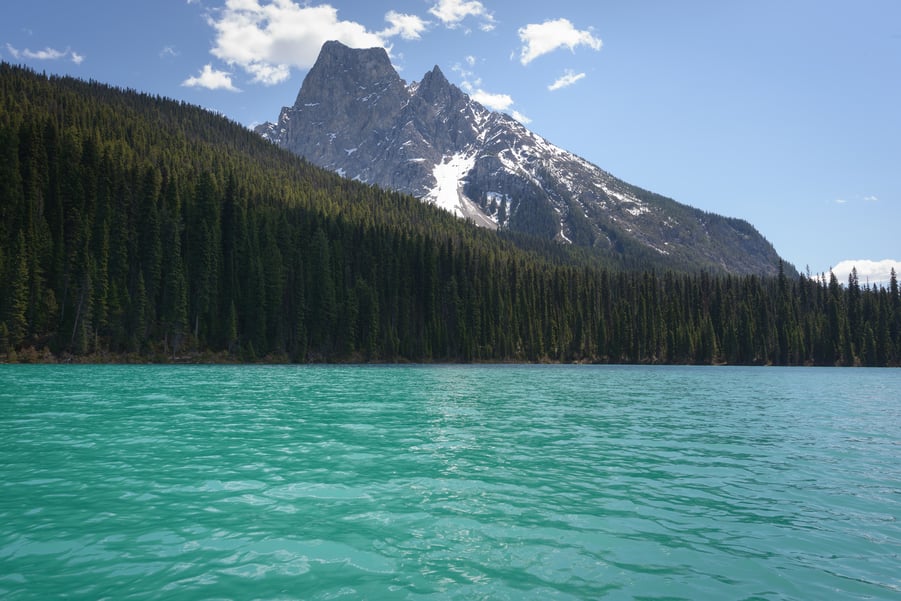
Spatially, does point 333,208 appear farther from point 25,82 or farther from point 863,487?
point 863,487

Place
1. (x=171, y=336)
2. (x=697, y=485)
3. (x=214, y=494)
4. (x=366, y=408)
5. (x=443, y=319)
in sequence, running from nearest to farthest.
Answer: (x=214, y=494) → (x=697, y=485) → (x=366, y=408) → (x=171, y=336) → (x=443, y=319)

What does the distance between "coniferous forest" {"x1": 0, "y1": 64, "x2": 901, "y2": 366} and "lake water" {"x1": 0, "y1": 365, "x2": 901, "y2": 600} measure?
3302 inches

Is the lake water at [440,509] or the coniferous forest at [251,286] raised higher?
the coniferous forest at [251,286]

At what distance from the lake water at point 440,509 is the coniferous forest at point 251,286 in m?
83.9

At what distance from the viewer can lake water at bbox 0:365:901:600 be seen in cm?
945

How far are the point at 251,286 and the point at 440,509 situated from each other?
4771 inches

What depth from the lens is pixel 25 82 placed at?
596 feet

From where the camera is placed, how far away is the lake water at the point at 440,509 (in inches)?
372

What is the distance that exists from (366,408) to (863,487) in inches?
1063

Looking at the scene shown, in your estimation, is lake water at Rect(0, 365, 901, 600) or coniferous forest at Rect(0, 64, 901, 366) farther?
coniferous forest at Rect(0, 64, 901, 366)

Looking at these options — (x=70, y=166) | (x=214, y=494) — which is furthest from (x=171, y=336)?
(x=214, y=494)

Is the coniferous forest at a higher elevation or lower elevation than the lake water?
higher

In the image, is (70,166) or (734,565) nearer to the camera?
(734,565)

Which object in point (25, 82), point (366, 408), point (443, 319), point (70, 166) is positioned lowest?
point (366, 408)
